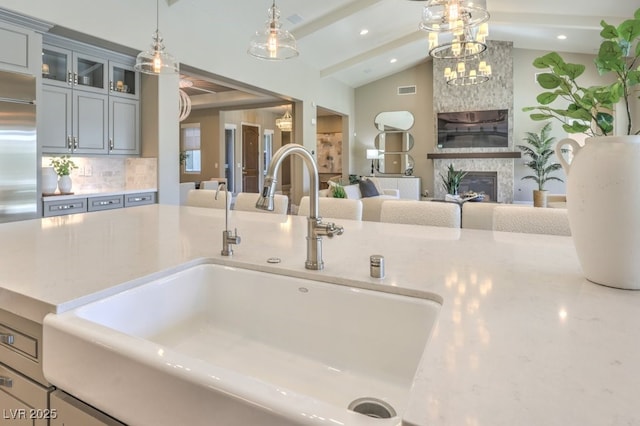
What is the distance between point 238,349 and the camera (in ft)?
3.69

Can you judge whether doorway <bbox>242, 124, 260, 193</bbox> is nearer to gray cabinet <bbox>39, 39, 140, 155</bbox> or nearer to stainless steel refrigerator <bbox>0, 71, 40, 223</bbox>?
gray cabinet <bbox>39, 39, 140, 155</bbox>

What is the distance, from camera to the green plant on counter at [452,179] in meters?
8.58

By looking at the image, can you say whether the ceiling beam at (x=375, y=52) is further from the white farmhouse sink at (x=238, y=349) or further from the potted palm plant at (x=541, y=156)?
the white farmhouse sink at (x=238, y=349)

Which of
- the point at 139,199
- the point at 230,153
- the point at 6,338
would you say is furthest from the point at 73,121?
the point at 230,153

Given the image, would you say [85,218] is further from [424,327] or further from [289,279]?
[424,327]

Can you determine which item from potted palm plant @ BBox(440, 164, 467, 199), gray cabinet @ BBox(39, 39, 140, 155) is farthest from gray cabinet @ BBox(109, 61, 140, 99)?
potted palm plant @ BBox(440, 164, 467, 199)

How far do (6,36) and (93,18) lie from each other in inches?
32.4

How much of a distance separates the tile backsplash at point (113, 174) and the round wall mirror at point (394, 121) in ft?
22.4

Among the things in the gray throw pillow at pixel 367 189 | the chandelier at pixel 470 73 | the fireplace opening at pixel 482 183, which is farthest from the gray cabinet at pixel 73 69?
the fireplace opening at pixel 482 183

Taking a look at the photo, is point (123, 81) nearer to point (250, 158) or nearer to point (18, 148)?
point (18, 148)

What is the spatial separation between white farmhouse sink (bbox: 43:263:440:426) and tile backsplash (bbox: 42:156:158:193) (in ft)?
13.5

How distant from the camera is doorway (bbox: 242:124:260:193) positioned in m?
11.4

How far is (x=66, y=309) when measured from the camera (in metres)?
0.83

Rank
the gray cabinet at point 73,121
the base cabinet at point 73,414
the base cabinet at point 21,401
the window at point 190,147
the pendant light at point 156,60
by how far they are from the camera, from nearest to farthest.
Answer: the base cabinet at point 73,414, the base cabinet at point 21,401, the pendant light at point 156,60, the gray cabinet at point 73,121, the window at point 190,147
